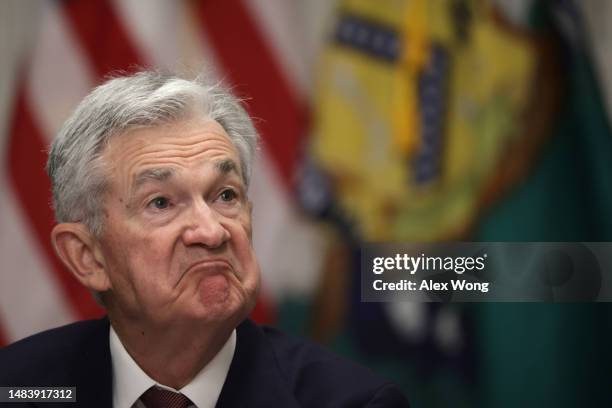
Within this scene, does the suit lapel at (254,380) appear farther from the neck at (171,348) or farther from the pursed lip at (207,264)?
the pursed lip at (207,264)

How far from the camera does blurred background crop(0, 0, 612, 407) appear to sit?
205cm

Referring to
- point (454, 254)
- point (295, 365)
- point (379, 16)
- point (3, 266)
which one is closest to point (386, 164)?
point (379, 16)

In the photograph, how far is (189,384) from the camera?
1302 mm

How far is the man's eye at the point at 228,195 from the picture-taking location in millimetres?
1244

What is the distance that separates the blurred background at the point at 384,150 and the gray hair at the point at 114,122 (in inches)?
33.5

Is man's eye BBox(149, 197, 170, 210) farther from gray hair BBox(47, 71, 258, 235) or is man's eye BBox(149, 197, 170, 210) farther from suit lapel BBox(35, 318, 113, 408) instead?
suit lapel BBox(35, 318, 113, 408)

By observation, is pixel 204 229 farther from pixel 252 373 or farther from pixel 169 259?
pixel 252 373

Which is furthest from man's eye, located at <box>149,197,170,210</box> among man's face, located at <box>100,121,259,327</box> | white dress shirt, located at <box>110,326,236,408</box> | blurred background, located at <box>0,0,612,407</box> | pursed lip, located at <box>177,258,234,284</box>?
blurred background, located at <box>0,0,612,407</box>

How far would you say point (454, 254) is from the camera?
1565mm

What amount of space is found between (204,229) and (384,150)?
1035 mm

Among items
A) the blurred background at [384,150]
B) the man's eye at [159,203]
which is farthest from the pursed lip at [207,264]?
the blurred background at [384,150]

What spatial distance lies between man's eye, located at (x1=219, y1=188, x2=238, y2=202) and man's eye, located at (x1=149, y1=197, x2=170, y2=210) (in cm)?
8

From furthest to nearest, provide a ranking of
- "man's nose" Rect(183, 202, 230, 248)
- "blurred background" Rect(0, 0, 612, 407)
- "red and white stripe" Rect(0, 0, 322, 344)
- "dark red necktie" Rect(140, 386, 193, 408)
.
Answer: "red and white stripe" Rect(0, 0, 322, 344) → "blurred background" Rect(0, 0, 612, 407) → "dark red necktie" Rect(140, 386, 193, 408) → "man's nose" Rect(183, 202, 230, 248)

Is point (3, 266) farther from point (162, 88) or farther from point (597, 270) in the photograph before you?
point (597, 270)
